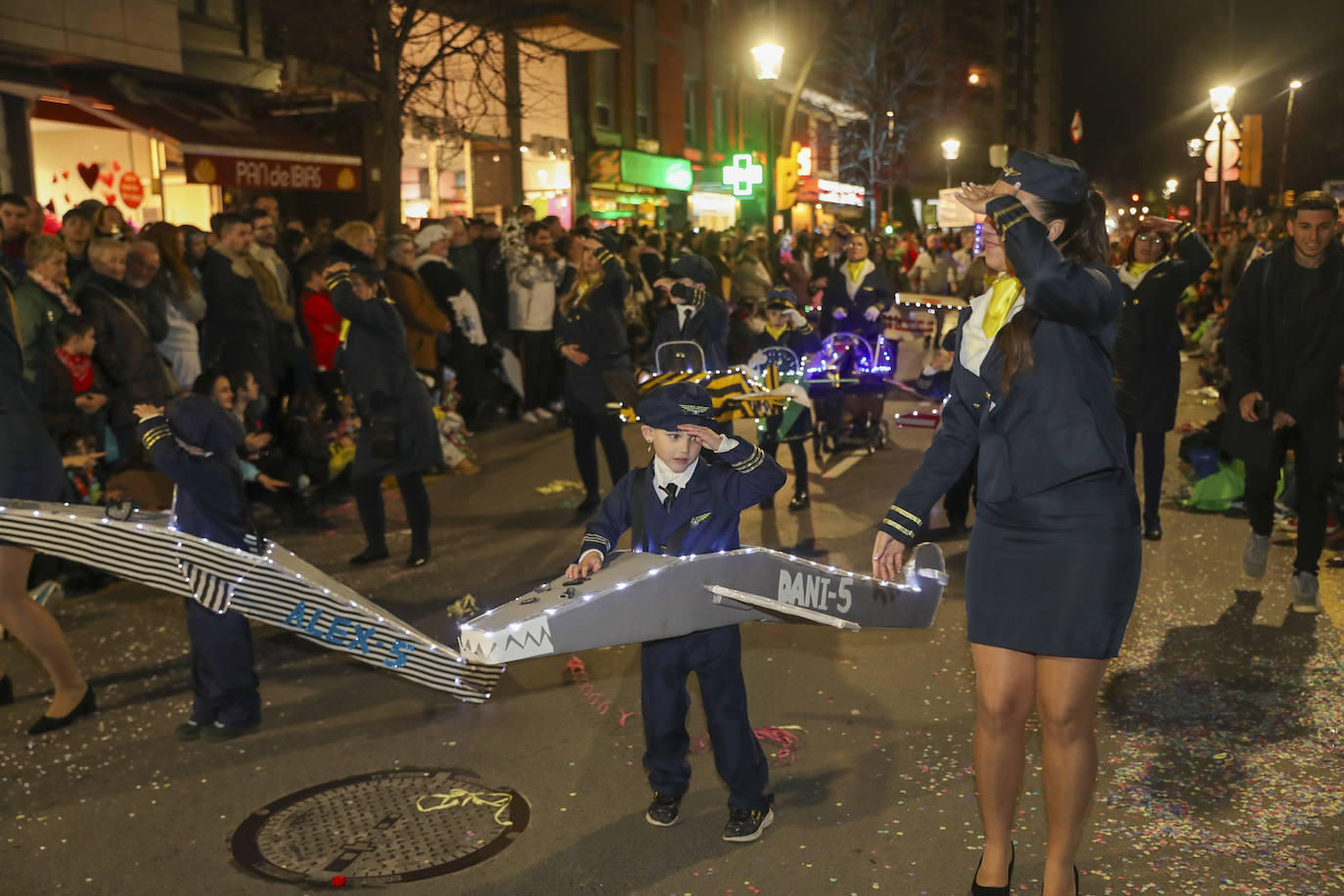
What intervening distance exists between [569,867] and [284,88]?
60.7 ft

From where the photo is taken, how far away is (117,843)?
14.7 ft

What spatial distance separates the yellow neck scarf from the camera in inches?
139

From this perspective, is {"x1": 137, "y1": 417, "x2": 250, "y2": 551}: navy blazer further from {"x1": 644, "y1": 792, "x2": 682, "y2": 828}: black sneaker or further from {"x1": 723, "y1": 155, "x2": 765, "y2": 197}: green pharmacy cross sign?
{"x1": 723, "y1": 155, "x2": 765, "y2": 197}: green pharmacy cross sign

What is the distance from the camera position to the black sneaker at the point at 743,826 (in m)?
4.32

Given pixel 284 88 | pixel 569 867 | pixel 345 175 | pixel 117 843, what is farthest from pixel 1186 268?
pixel 284 88

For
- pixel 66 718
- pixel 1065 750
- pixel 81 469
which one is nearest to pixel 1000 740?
A: pixel 1065 750

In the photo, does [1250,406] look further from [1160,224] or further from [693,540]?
[693,540]

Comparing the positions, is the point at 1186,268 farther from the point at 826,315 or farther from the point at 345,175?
the point at 345,175

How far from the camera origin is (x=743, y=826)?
432cm

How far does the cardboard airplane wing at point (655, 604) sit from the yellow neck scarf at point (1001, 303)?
106 centimetres

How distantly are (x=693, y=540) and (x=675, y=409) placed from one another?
0.45 m

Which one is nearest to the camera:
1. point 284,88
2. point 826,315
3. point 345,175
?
point 826,315

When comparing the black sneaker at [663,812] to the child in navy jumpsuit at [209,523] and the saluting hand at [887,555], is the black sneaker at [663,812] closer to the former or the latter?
the saluting hand at [887,555]

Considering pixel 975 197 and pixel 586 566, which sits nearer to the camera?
pixel 975 197
